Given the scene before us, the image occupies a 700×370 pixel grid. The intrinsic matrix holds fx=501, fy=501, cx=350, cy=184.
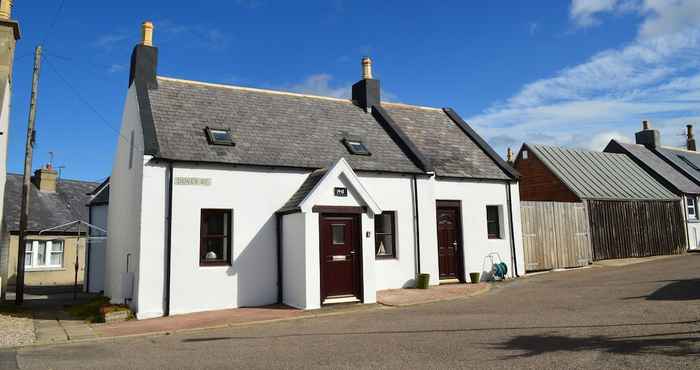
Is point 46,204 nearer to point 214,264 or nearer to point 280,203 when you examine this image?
point 214,264

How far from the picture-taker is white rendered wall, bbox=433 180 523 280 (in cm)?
1708

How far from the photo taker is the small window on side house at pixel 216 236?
44.3ft

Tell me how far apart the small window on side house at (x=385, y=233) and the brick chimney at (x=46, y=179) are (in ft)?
73.7

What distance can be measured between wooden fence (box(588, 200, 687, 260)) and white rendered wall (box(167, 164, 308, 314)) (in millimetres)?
15424

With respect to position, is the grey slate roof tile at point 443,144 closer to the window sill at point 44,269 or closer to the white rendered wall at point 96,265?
the white rendered wall at point 96,265

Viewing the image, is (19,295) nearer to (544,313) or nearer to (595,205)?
(544,313)

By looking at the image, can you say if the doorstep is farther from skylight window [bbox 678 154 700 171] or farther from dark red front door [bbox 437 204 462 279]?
skylight window [bbox 678 154 700 171]

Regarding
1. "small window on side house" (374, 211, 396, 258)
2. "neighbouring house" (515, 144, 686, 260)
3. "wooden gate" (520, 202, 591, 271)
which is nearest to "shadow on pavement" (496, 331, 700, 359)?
"small window on side house" (374, 211, 396, 258)

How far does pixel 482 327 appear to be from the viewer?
9227 millimetres

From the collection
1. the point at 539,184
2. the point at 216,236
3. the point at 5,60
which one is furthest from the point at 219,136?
the point at 539,184

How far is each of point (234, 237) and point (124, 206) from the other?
413 centimetres

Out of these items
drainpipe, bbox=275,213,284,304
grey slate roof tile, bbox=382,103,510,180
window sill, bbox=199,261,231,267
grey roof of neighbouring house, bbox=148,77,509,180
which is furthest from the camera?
grey slate roof tile, bbox=382,103,510,180

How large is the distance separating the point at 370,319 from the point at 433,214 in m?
6.14

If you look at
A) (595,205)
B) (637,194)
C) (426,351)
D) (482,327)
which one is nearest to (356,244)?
(482,327)
